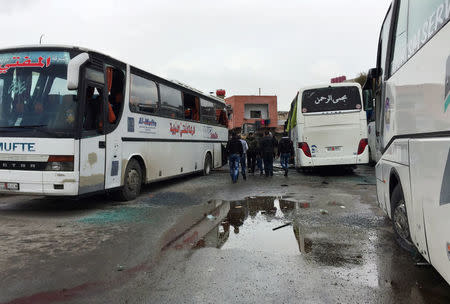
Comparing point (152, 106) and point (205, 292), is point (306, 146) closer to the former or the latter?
point (152, 106)

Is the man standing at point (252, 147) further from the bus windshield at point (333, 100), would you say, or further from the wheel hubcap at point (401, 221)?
the wheel hubcap at point (401, 221)

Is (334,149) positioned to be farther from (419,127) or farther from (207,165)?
(419,127)

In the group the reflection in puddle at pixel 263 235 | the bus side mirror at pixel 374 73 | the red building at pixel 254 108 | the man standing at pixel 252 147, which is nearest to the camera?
the reflection in puddle at pixel 263 235

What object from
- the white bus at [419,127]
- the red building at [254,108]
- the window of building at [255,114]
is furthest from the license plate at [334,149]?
the window of building at [255,114]

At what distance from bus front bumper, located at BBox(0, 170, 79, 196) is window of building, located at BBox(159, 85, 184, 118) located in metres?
4.23

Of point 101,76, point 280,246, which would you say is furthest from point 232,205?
point 101,76

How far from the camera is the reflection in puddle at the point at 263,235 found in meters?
4.84

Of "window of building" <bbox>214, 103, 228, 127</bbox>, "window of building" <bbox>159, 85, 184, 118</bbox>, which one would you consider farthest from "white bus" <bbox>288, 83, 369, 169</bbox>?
"window of building" <bbox>159, 85, 184, 118</bbox>

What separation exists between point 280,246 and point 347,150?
9.16 meters

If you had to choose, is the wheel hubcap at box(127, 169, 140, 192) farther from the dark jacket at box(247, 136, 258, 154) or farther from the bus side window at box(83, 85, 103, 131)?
the dark jacket at box(247, 136, 258, 154)

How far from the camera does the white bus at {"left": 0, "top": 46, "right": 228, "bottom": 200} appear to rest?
6.75m

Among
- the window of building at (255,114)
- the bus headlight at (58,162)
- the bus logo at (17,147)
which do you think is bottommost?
the bus headlight at (58,162)

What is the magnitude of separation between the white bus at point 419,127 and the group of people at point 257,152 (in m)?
7.83

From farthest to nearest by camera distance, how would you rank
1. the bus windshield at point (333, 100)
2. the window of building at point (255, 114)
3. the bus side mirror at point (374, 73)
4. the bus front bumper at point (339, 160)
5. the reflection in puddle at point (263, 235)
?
1. the window of building at point (255, 114)
2. the bus windshield at point (333, 100)
3. the bus front bumper at point (339, 160)
4. the bus side mirror at point (374, 73)
5. the reflection in puddle at point (263, 235)
